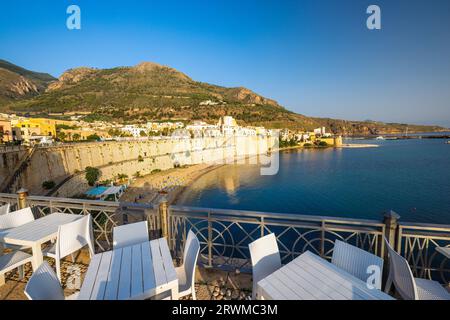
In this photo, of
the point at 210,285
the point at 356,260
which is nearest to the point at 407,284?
the point at 356,260

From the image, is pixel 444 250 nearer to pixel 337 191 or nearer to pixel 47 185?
pixel 47 185

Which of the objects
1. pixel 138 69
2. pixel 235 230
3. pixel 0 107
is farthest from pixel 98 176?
pixel 138 69

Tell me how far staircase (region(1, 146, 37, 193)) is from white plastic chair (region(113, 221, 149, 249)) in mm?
18332

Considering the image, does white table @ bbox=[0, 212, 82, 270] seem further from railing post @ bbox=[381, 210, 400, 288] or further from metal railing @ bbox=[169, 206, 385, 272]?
railing post @ bbox=[381, 210, 400, 288]

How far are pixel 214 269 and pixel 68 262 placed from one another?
2390 mm

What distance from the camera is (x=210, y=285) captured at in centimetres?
279

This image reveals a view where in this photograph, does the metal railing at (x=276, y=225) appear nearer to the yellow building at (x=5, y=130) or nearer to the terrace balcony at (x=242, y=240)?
the terrace balcony at (x=242, y=240)

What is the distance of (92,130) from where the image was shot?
39.5 m

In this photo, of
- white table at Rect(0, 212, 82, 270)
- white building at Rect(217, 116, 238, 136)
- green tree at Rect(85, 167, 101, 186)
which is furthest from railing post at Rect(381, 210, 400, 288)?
white building at Rect(217, 116, 238, 136)

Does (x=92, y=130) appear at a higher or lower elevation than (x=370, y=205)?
higher

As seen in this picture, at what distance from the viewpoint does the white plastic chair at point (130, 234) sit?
8.66 ft

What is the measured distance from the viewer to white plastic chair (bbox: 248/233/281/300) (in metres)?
2.22

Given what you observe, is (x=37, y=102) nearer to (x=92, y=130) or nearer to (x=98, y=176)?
(x=92, y=130)

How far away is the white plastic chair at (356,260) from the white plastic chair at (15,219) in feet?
15.1
